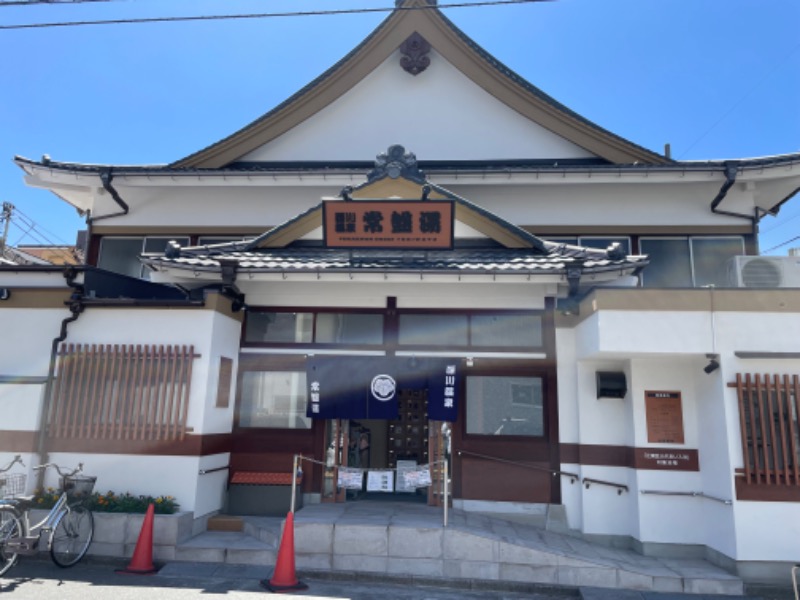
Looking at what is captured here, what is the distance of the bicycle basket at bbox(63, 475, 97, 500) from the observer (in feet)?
25.9

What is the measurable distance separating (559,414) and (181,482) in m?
6.61

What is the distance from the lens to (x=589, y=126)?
11.8m

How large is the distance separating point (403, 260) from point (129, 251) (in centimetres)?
707

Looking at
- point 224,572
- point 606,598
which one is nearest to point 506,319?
point 606,598

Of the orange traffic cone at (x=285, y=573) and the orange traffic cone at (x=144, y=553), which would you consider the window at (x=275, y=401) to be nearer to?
the orange traffic cone at (x=144, y=553)

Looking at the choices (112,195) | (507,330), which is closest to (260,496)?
(507,330)

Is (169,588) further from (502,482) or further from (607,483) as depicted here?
(607,483)

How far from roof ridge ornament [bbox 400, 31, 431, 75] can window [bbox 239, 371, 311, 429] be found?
25.8 feet

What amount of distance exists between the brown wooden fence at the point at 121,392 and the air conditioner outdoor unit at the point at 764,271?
9468 millimetres

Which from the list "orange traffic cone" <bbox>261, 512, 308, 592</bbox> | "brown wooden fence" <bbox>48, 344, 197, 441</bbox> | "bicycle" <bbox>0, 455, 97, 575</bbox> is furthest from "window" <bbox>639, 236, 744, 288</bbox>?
"bicycle" <bbox>0, 455, 97, 575</bbox>

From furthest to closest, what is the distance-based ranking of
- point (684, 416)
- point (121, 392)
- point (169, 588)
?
point (121, 392)
point (684, 416)
point (169, 588)

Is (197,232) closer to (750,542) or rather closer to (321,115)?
(321,115)

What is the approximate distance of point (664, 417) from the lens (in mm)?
8664

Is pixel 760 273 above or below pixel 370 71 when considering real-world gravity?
below
